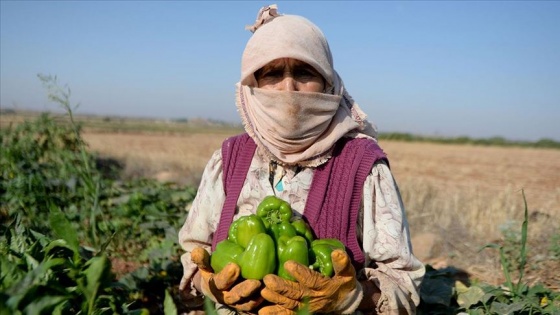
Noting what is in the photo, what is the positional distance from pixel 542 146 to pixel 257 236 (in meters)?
64.9

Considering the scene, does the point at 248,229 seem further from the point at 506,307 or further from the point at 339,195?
the point at 506,307

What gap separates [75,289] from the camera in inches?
55.1

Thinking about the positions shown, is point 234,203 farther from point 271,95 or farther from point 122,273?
point 122,273

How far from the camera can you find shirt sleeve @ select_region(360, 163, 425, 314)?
215 cm

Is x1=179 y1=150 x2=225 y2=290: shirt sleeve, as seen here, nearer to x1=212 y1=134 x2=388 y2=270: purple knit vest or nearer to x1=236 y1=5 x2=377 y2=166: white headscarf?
x1=212 y1=134 x2=388 y2=270: purple knit vest

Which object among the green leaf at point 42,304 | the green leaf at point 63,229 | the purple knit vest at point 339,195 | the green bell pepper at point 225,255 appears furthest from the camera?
the purple knit vest at point 339,195

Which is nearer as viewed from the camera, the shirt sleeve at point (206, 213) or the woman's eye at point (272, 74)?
the woman's eye at point (272, 74)

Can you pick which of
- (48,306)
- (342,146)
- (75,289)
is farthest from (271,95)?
(48,306)

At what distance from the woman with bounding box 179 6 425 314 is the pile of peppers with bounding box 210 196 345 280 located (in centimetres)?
12

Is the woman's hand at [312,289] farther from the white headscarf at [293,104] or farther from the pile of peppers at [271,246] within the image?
the white headscarf at [293,104]

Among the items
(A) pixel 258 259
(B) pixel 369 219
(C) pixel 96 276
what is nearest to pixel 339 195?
(B) pixel 369 219

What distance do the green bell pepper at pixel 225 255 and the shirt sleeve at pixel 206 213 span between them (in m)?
0.47

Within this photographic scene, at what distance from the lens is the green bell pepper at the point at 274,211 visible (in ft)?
7.11

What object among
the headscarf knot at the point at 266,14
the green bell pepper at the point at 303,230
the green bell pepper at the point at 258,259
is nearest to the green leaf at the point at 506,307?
the green bell pepper at the point at 303,230
